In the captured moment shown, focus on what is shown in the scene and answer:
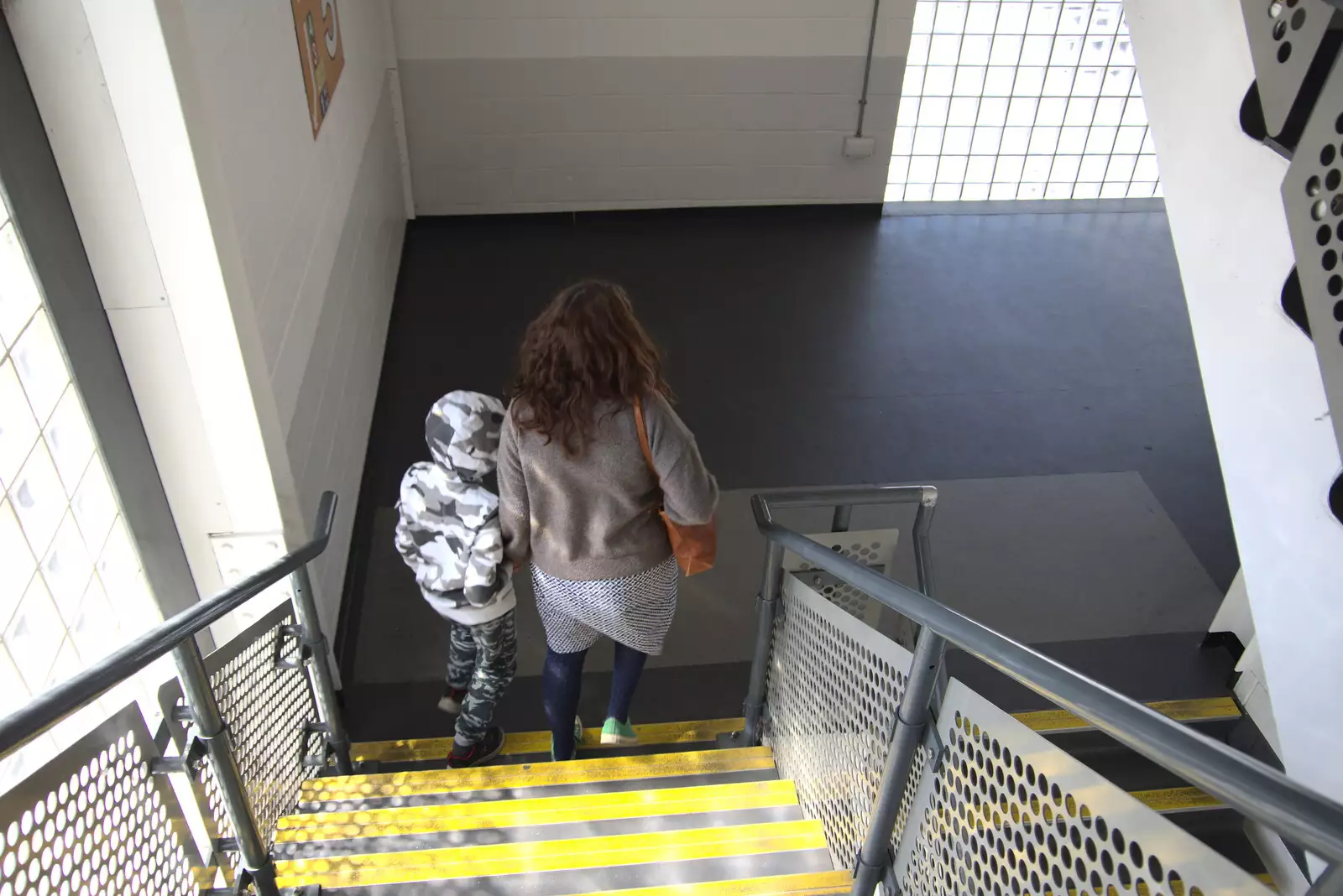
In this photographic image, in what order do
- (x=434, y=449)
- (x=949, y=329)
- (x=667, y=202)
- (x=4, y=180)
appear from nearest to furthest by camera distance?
(x=4, y=180) → (x=434, y=449) → (x=949, y=329) → (x=667, y=202)

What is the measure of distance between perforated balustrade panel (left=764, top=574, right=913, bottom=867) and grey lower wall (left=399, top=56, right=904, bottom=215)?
14.4ft

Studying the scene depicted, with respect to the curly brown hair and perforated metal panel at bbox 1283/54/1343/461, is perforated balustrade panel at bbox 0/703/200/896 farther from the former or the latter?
perforated metal panel at bbox 1283/54/1343/461

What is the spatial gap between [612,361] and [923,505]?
0.96 metres

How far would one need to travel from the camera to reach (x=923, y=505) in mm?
2398

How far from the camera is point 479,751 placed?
287cm

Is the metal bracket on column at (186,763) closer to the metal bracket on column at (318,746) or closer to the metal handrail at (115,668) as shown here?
the metal handrail at (115,668)

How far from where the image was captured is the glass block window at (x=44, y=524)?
167cm

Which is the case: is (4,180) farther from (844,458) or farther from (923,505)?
(844,458)

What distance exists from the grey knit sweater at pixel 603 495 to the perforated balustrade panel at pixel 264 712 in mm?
587

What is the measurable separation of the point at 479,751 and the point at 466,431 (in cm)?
123

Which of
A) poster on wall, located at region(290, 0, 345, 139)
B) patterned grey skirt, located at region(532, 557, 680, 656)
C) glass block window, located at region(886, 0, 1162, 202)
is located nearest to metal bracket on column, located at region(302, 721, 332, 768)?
patterned grey skirt, located at region(532, 557, 680, 656)

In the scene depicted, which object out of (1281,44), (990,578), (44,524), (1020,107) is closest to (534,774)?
(44,524)

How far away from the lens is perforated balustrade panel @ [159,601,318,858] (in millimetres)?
1840

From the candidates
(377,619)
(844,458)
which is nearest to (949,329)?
(844,458)
